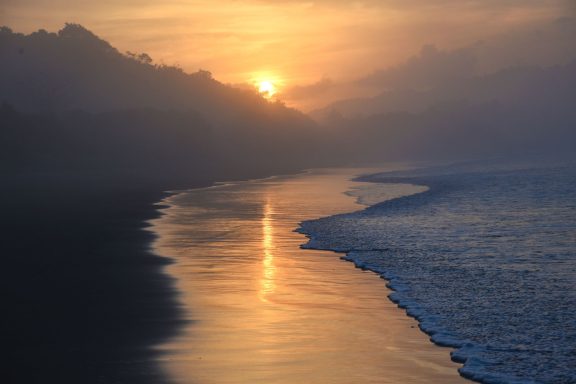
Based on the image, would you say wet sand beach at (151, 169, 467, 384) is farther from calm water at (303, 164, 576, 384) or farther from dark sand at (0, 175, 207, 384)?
calm water at (303, 164, 576, 384)

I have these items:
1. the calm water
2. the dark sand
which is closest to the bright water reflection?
the calm water

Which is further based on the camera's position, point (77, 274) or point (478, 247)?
point (478, 247)

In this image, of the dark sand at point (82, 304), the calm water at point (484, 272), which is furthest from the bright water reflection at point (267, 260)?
the dark sand at point (82, 304)

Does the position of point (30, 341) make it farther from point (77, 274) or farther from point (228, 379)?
point (77, 274)

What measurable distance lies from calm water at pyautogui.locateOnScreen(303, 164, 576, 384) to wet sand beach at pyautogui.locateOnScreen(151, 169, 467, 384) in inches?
26.0

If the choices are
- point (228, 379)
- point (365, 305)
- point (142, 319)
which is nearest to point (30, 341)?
point (142, 319)

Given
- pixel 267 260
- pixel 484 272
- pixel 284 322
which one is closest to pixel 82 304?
pixel 284 322

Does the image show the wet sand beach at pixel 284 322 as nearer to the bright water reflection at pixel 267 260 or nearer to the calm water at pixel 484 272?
the bright water reflection at pixel 267 260

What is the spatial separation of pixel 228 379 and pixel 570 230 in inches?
759

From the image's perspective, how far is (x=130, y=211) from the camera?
38562 millimetres

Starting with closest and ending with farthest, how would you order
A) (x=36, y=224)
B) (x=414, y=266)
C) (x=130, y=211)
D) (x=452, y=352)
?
1. (x=452, y=352)
2. (x=414, y=266)
3. (x=36, y=224)
4. (x=130, y=211)

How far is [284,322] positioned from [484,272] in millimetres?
7057

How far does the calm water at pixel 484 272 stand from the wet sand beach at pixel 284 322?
660mm

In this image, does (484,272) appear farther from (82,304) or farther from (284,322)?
(82,304)
